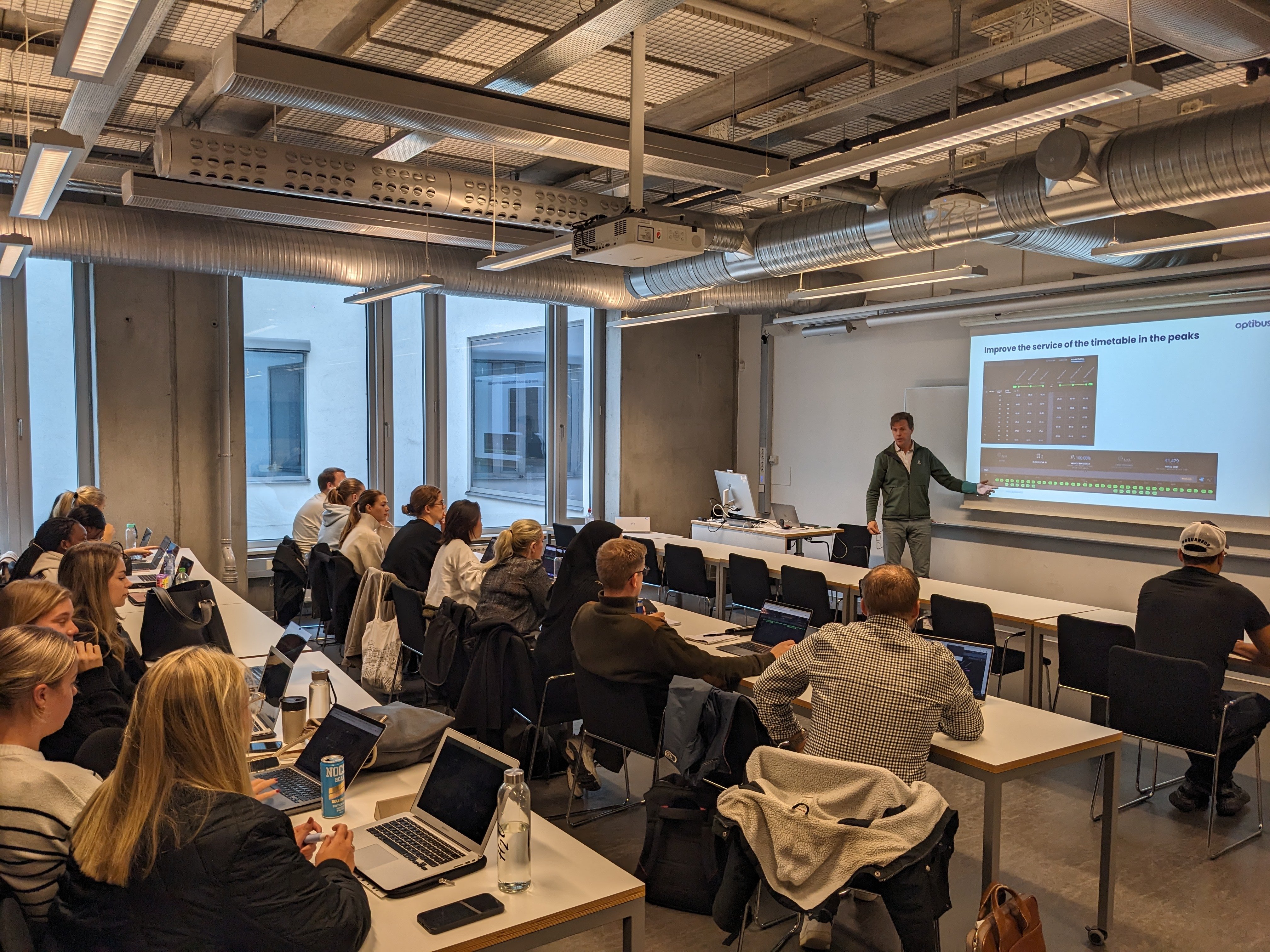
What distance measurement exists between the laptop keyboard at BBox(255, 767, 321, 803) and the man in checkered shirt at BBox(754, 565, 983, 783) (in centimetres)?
134

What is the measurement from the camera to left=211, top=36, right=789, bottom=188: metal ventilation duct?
3.41 meters

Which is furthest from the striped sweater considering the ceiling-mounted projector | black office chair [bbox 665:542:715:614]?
black office chair [bbox 665:542:715:614]

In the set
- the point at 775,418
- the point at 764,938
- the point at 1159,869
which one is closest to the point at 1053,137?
the point at 1159,869

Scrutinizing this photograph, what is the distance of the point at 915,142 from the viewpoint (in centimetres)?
333

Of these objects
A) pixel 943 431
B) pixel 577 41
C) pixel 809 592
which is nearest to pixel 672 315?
pixel 943 431

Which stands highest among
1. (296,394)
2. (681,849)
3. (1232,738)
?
(296,394)

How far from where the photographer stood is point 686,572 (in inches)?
277

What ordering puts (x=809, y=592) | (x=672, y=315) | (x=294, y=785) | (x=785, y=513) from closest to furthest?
(x=294, y=785), (x=809, y=592), (x=672, y=315), (x=785, y=513)

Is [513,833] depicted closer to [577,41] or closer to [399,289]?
[577,41]

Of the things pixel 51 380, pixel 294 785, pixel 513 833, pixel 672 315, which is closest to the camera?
→ pixel 513 833

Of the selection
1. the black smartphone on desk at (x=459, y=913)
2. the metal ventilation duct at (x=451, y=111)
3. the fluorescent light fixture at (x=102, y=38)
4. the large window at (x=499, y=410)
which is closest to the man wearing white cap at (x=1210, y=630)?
the metal ventilation duct at (x=451, y=111)

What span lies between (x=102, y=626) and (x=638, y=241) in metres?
2.40

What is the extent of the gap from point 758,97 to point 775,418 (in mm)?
4899

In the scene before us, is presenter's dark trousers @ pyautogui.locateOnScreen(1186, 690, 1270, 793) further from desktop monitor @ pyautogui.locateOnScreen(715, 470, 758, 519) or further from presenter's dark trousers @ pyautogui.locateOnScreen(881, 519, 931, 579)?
desktop monitor @ pyautogui.locateOnScreen(715, 470, 758, 519)
